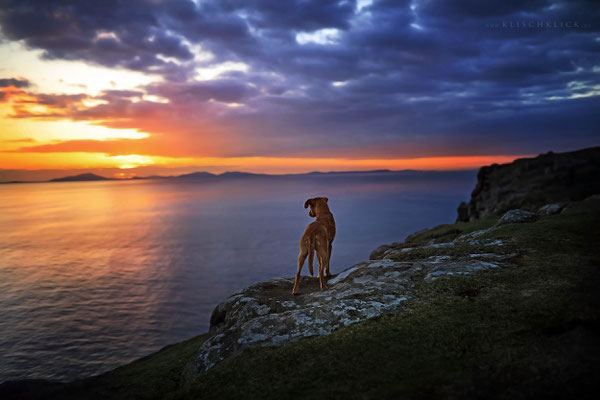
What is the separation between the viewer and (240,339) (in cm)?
866

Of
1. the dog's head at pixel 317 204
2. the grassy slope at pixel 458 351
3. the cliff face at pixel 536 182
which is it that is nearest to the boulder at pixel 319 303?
the grassy slope at pixel 458 351

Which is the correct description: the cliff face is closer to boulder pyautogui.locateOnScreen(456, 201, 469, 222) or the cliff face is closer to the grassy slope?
boulder pyautogui.locateOnScreen(456, 201, 469, 222)

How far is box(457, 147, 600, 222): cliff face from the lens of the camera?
200ft

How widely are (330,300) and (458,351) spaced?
436 cm

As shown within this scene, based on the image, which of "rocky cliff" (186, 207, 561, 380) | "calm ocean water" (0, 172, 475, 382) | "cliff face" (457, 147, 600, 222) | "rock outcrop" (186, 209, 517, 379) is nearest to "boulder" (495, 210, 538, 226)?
"rocky cliff" (186, 207, 561, 380)

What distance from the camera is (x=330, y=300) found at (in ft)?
33.6

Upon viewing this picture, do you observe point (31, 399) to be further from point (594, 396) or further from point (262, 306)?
point (594, 396)

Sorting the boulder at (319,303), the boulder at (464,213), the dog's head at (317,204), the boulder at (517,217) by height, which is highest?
the dog's head at (317,204)

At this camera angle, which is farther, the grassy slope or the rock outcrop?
the rock outcrop

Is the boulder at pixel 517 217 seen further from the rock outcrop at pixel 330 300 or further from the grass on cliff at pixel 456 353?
the grass on cliff at pixel 456 353

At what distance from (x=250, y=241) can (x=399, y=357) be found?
99.5 meters

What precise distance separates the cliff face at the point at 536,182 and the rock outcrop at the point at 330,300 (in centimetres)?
5122

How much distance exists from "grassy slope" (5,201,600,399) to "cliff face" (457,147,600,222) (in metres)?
54.8

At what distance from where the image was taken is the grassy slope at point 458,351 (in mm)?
5613
